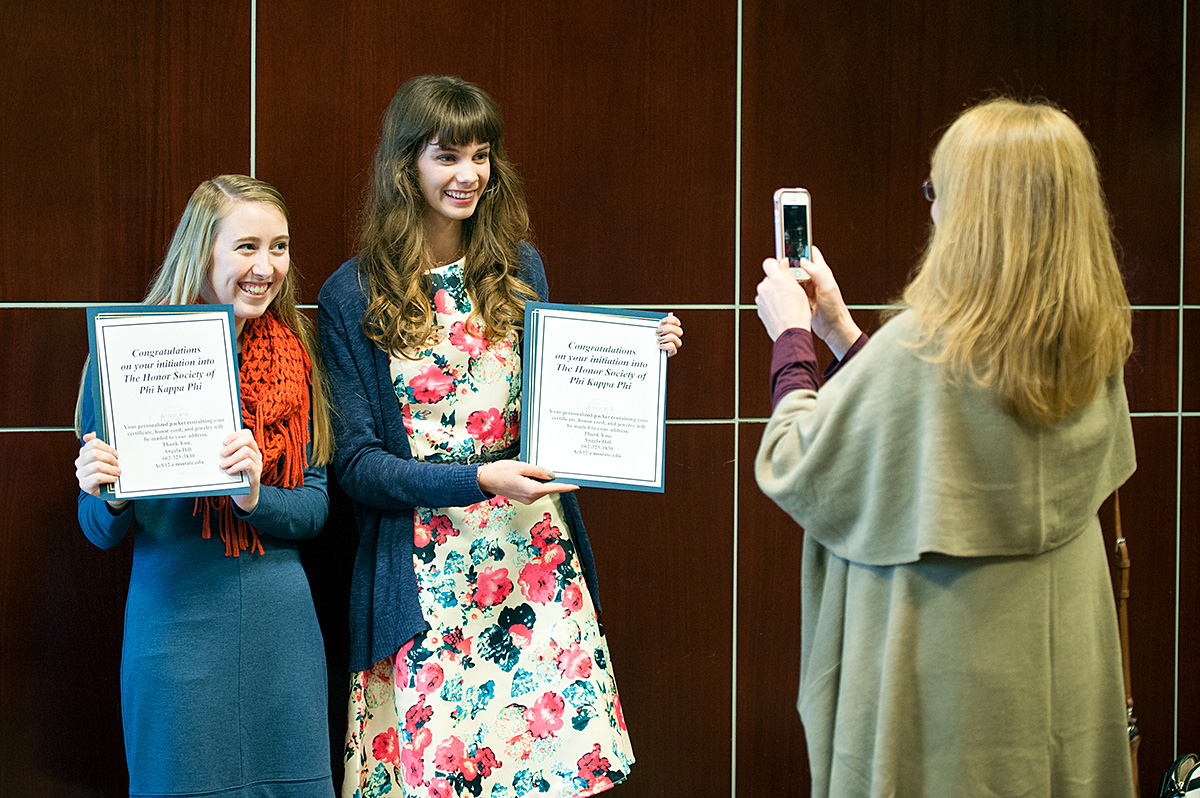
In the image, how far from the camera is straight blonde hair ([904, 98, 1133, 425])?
1647 millimetres

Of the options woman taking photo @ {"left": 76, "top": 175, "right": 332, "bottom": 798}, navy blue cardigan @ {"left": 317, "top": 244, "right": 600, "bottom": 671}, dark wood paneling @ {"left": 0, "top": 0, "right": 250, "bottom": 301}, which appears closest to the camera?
woman taking photo @ {"left": 76, "top": 175, "right": 332, "bottom": 798}

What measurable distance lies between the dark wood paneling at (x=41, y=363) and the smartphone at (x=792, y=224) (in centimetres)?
180

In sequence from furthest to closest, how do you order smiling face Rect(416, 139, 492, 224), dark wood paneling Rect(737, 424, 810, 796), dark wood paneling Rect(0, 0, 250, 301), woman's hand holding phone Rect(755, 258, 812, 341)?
dark wood paneling Rect(737, 424, 810, 796) → dark wood paneling Rect(0, 0, 250, 301) → smiling face Rect(416, 139, 492, 224) → woman's hand holding phone Rect(755, 258, 812, 341)

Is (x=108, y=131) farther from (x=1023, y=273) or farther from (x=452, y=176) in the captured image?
(x=1023, y=273)

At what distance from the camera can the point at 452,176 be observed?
2.39 meters

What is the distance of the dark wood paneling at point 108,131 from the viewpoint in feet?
8.94

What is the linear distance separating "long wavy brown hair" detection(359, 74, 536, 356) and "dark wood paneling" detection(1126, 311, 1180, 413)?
6.84 ft

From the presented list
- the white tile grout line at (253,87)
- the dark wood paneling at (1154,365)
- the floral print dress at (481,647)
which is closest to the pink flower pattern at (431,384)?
the floral print dress at (481,647)

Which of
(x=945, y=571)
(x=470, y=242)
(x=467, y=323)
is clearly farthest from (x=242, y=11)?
(x=945, y=571)

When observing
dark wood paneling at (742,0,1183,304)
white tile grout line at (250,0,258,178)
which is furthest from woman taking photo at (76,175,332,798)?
dark wood paneling at (742,0,1183,304)

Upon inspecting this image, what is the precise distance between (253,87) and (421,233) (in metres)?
0.79

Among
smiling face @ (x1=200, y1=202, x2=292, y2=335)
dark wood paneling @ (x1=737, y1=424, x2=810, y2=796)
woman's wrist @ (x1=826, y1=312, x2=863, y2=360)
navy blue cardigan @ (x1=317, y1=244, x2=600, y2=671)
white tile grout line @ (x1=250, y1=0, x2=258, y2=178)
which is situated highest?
white tile grout line @ (x1=250, y1=0, x2=258, y2=178)

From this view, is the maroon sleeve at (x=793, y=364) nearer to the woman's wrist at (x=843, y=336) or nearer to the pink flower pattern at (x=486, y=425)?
the woman's wrist at (x=843, y=336)

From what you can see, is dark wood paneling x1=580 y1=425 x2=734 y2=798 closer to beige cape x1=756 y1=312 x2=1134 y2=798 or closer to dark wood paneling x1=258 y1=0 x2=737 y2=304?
dark wood paneling x1=258 y1=0 x2=737 y2=304
